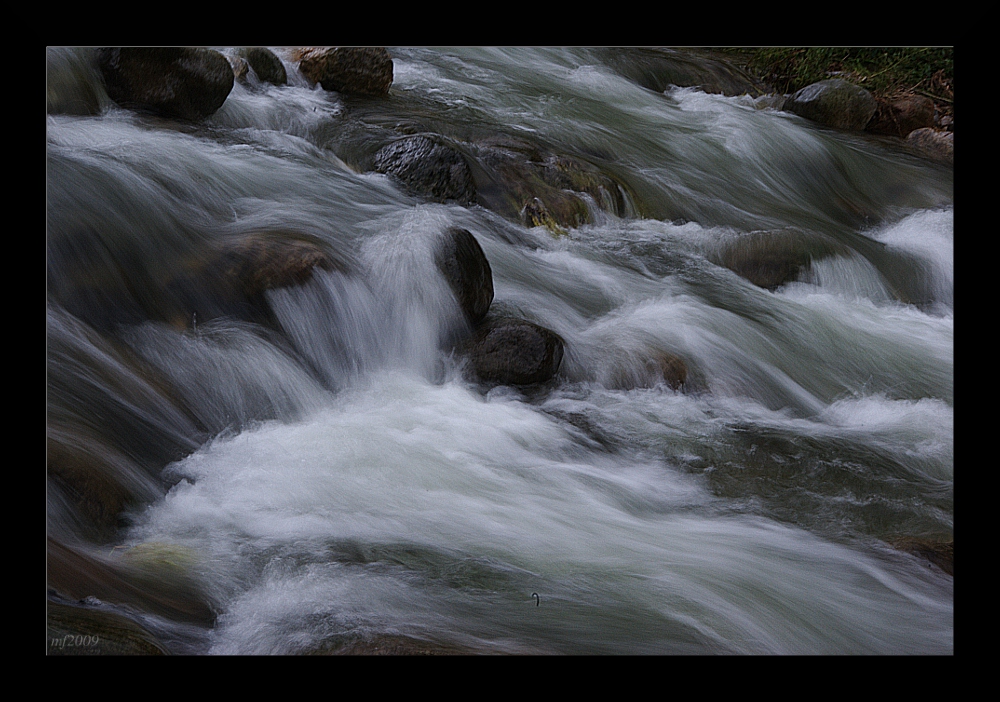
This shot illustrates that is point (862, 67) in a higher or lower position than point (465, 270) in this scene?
higher

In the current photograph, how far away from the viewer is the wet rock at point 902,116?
263 cm

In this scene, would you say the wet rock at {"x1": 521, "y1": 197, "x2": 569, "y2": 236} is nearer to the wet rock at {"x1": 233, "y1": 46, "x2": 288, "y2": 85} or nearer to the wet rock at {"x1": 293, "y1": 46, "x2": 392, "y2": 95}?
the wet rock at {"x1": 293, "y1": 46, "x2": 392, "y2": 95}

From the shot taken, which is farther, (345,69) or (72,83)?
(345,69)

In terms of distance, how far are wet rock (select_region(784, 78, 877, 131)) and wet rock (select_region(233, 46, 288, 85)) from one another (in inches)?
67.3

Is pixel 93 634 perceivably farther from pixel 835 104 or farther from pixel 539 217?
pixel 835 104

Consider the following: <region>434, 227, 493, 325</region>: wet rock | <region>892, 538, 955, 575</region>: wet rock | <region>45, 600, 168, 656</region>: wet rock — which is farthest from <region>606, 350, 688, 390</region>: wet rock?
<region>45, 600, 168, 656</region>: wet rock

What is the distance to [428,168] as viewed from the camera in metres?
2.76

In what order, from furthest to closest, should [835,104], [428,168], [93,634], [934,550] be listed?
1. [835,104]
2. [428,168]
3. [934,550]
4. [93,634]

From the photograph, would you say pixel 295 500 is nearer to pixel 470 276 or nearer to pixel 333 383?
pixel 333 383

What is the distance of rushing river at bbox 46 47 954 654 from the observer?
1751 mm

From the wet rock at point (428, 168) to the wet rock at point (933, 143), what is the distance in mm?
1330

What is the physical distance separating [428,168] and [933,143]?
1487 millimetres

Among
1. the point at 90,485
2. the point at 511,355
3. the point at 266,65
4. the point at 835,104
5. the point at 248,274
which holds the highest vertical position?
the point at 266,65

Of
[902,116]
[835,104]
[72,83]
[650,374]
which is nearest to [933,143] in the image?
[902,116]
